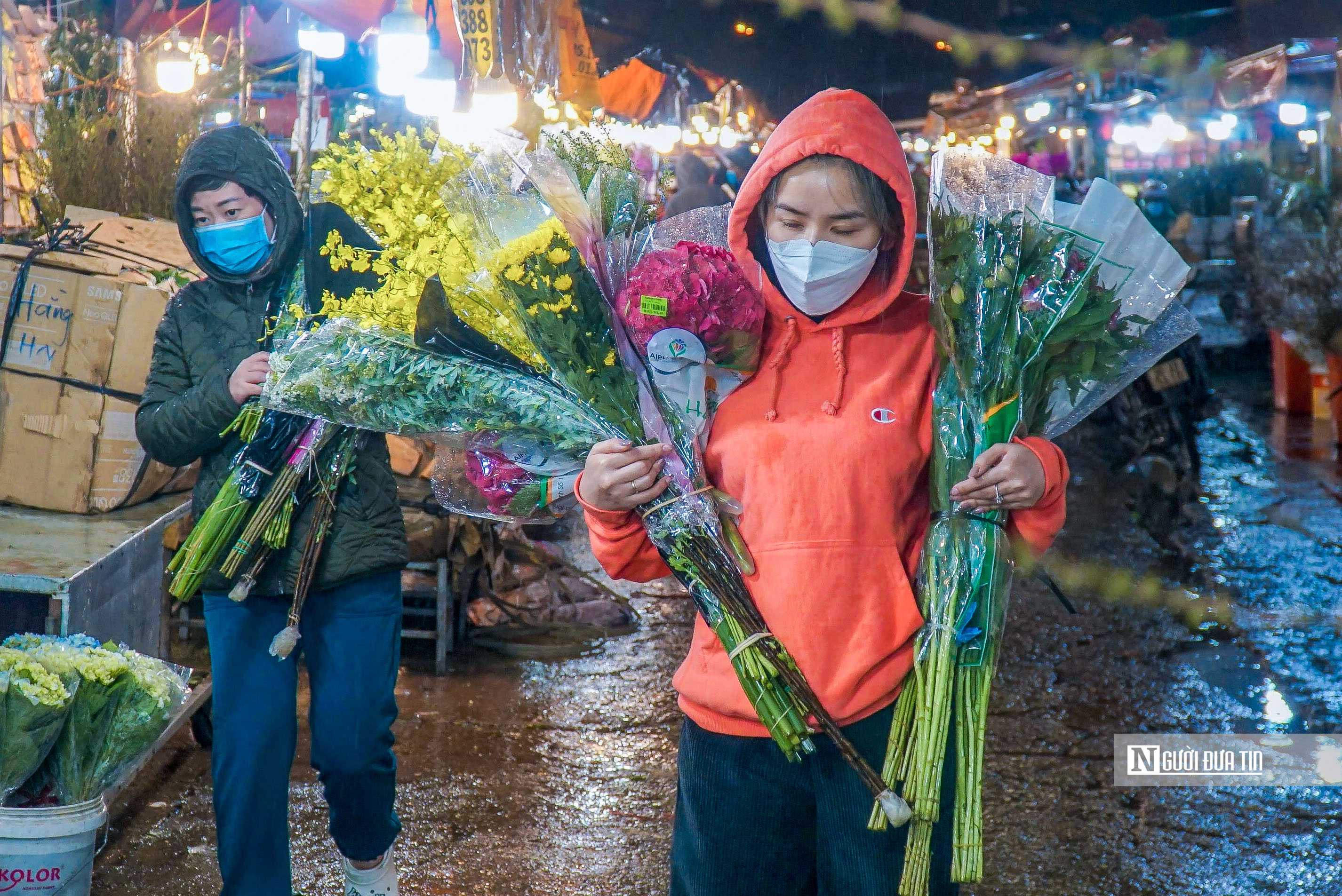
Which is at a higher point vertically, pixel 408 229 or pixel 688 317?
pixel 408 229

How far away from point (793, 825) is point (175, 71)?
23.8 ft

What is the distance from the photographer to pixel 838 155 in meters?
2.05

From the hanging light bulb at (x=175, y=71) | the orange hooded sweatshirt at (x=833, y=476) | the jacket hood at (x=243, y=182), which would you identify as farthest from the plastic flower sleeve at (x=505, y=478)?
the hanging light bulb at (x=175, y=71)

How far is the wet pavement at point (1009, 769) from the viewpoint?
3639 mm

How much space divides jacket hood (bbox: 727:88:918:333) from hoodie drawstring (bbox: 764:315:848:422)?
0.02 meters

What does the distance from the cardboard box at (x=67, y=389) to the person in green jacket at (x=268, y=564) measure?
110 cm

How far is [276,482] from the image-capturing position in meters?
2.92

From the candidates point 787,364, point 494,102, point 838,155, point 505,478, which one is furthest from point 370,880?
point 494,102

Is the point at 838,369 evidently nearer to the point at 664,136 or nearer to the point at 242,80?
the point at 242,80

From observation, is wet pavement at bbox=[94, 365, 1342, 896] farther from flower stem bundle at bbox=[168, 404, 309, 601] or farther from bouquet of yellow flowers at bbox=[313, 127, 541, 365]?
bouquet of yellow flowers at bbox=[313, 127, 541, 365]

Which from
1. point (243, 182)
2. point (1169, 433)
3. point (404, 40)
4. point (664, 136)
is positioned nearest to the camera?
point (243, 182)

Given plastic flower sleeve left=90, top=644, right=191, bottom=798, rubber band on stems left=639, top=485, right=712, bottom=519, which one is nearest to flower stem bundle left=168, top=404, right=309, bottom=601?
plastic flower sleeve left=90, top=644, right=191, bottom=798

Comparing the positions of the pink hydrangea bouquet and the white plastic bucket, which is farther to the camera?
the white plastic bucket

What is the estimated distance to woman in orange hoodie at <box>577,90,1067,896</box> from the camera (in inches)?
79.1
